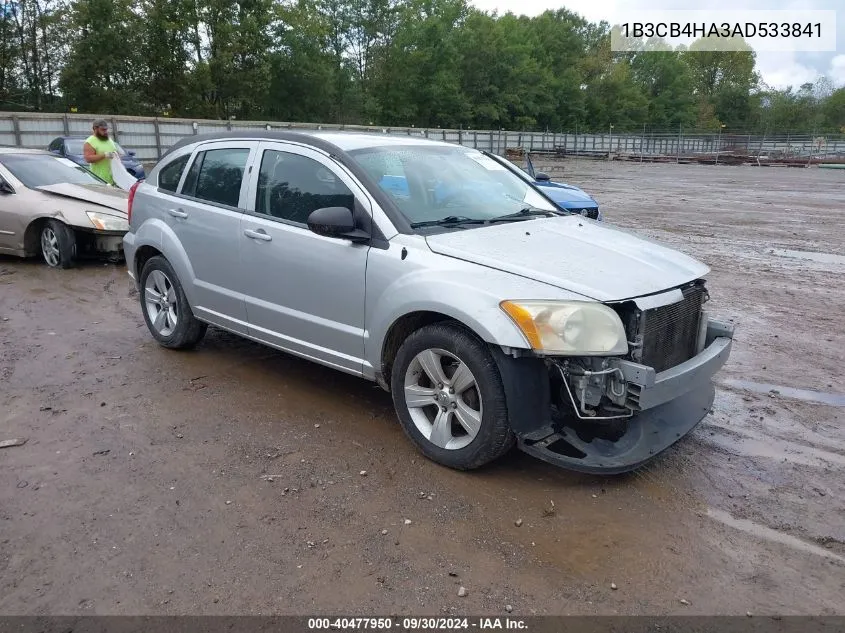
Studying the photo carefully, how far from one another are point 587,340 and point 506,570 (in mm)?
1122

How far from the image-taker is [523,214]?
4.52 m

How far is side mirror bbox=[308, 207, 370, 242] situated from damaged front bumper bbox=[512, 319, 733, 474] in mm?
1414

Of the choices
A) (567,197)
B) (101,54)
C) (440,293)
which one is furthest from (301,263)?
(101,54)

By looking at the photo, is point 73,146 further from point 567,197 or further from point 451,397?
point 451,397

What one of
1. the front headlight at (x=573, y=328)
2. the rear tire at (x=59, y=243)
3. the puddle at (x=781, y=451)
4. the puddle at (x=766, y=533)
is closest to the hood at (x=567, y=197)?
the puddle at (x=781, y=451)

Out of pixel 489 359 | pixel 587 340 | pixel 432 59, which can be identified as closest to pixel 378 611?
pixel 489 359

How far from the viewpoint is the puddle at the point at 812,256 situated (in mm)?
9984

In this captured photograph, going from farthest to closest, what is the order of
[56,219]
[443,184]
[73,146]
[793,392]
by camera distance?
[73,146], [56,219], [793,392], [443,184]

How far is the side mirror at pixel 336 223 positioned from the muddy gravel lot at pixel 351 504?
4.02 feet

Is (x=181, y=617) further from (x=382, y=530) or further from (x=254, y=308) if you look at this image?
(x=254, y=308)

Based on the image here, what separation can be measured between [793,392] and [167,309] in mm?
4909

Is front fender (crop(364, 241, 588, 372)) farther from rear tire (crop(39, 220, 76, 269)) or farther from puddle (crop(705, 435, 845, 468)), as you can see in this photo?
rear tire (crop(39, 220, 76, 269))

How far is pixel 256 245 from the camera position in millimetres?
4574

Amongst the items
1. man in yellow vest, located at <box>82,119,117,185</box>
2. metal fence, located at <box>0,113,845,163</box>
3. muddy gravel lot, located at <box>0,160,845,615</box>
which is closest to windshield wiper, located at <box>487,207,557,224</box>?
muddy gravel lot, located at <box>0,160,845,615</box>
